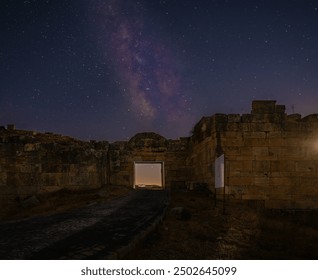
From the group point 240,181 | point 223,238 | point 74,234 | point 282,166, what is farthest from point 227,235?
point 282,166

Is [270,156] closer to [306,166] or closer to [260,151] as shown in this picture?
[260,151]

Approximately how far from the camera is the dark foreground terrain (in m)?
4.31

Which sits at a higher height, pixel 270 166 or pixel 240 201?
pixel 270 166

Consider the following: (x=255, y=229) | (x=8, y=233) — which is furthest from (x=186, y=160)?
(x=8, y=233)

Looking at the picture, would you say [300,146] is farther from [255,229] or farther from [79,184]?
[79,184]

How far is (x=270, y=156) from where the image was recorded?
349 inches

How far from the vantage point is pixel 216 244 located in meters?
4.80

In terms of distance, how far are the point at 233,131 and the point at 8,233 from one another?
23.5 feet

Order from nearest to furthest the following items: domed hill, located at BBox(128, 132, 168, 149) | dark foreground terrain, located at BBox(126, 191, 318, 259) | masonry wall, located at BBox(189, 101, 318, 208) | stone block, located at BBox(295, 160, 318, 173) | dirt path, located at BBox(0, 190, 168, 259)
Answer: dirt path, located at BBox(0, 190, 168, 259), dark foreground terrain, located at BBox(126, 191, 318, 259), masonry wall, located at BBox(189, 101, 318, 208), stone block, located at BBox(295, 160, 318, 173), domed hill, located at BBox(128, 132, 168, 149)

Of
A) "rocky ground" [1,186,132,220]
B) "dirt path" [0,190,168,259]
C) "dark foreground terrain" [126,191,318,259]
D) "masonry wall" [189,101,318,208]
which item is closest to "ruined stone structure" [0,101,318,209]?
"masonry wall" [189,101,318,208]

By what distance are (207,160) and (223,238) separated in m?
4.90

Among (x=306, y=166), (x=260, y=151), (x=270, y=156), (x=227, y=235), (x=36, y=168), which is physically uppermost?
(x=260, y=151)

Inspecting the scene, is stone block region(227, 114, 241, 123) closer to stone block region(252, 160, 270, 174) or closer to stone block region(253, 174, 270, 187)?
stone block region(252, 160, 270, 174)

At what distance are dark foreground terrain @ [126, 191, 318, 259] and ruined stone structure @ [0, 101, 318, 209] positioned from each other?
1185 mm
